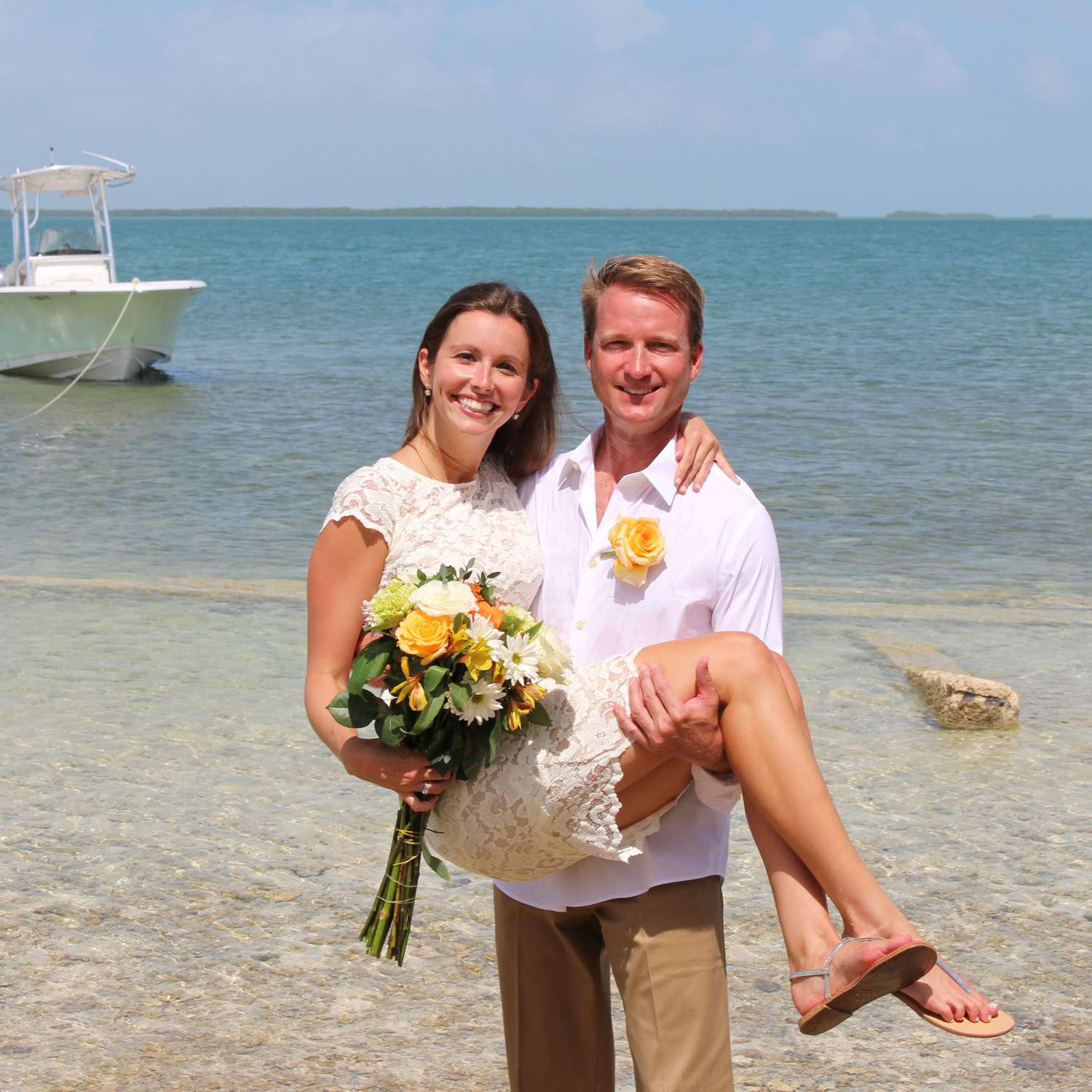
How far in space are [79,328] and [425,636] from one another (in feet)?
73.4

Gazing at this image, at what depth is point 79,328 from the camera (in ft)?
76.6

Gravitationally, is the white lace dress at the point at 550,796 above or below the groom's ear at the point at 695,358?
below

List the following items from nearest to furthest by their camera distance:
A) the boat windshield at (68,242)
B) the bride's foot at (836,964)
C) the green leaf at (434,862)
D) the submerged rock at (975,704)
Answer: the bride's foot at (836,964)
the green leaf at (434,862)
the submerged rock at (975,704)
the boat windshield at (68,242)

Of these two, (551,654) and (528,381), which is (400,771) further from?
(528,381)

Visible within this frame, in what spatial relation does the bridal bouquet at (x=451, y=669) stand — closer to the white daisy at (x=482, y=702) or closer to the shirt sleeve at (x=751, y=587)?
the white daisy at (x=482, y=702)

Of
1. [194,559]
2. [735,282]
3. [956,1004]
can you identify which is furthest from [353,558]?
[735,282]

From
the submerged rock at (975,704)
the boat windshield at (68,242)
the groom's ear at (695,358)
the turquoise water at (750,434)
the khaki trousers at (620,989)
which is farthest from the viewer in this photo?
the boat windshield at (68,242)

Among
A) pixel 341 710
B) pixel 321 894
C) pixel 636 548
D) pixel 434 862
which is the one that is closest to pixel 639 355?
pixel 636 548

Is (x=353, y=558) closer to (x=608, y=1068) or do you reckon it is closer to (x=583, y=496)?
(x=583, y=496)

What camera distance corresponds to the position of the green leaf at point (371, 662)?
271cm

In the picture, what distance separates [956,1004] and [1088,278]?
64177 mm

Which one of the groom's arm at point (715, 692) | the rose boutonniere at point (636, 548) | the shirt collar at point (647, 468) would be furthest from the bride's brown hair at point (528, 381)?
the groom's arm at point (715, 692)

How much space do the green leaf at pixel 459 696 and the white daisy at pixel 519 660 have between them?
0.08m

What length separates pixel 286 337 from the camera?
3347cm
